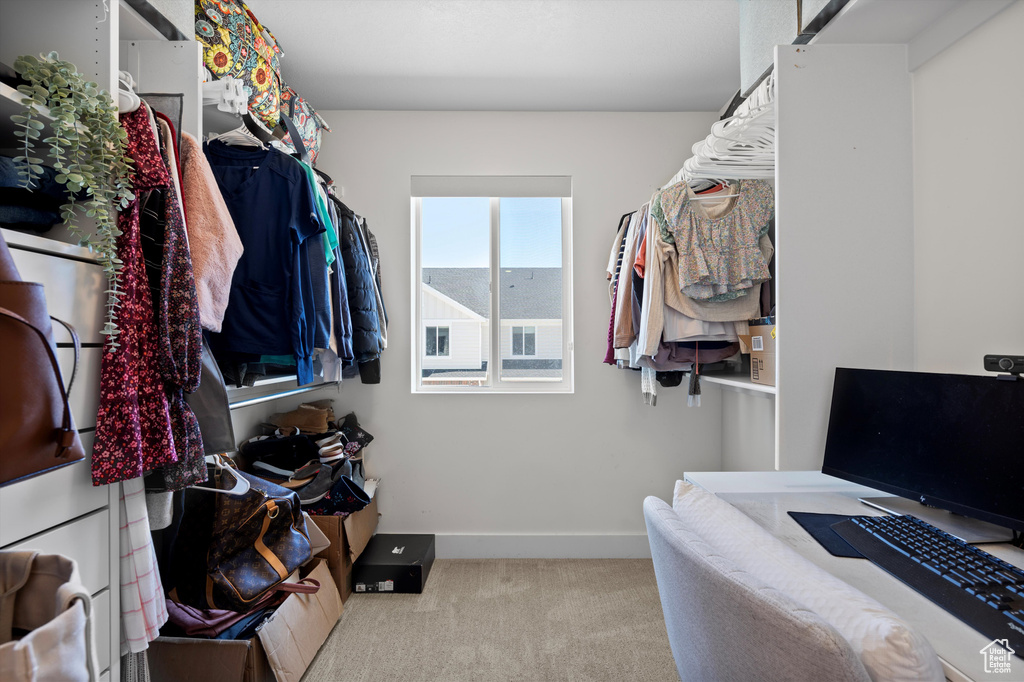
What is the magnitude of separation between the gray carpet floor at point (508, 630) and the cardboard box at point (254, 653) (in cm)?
14

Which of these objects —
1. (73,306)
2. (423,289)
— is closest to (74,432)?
(73,306)

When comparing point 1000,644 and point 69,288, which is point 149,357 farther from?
point 1000,644

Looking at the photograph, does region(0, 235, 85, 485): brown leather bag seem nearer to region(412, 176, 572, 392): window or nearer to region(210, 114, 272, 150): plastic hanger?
region(210, 114, 272, 150): plastic hanger

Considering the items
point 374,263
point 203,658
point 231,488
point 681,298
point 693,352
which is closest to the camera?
point 203,658

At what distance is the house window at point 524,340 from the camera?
118 inches

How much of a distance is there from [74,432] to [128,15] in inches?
44.8

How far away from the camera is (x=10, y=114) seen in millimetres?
992

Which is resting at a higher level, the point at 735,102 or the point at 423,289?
the point at 735,102

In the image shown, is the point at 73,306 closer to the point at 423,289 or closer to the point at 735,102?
the point at 423,289

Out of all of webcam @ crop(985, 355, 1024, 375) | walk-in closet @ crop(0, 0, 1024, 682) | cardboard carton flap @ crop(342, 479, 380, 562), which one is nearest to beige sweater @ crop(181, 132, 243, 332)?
walk-in closet @ crop(0, 0, 1024, 682)

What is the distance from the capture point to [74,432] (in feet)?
2.64

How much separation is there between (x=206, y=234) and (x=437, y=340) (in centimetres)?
171

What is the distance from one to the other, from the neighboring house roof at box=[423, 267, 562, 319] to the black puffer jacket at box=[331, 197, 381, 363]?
707 millimetres

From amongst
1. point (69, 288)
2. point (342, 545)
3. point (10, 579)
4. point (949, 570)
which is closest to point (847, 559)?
point (949, 570)
